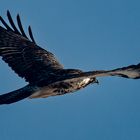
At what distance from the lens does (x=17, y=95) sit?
45.0ft

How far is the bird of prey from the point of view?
13461 millimetres

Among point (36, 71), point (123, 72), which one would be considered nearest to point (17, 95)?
point (36, 71)

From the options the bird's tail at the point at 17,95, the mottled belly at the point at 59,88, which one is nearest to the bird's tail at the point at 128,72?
the mottled belly at the point at 59,88

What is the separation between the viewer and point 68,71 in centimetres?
1455

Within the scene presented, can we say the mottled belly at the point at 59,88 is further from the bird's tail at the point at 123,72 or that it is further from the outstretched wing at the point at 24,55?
the bird's tail at the point at 123,72

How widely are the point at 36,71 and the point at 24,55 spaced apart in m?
0.86

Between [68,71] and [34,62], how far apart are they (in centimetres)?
138

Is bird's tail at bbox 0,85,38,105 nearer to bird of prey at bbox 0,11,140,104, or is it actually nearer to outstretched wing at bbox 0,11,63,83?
bird of prey at bbox 0,11,140,104

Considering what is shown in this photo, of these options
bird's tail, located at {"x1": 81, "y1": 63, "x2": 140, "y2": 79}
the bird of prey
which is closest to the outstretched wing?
the bird of prey

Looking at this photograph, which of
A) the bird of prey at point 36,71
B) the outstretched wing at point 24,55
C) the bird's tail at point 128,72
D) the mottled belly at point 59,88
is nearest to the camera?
the bird's tail at point 128,72

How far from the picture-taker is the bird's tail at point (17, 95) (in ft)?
44.4

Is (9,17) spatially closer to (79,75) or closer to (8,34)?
(8,34)

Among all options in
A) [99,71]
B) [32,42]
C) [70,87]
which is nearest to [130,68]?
[99,71]

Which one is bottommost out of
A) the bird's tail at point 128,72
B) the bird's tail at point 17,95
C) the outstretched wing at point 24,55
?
the bird's tail at point 128,72
